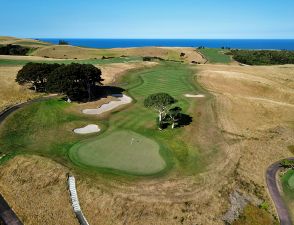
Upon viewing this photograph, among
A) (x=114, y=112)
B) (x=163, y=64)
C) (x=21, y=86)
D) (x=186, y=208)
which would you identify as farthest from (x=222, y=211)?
(x=163, y=64)

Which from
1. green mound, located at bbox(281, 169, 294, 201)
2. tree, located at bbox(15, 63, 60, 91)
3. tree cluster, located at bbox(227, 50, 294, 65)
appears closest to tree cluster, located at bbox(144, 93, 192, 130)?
green mound, located at bbox(281, 169, 294, 201)

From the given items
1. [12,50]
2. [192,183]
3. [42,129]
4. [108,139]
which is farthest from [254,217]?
[12,50]

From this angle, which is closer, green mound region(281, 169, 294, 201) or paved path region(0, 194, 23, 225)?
paved path region(0, 194, 23, 225)

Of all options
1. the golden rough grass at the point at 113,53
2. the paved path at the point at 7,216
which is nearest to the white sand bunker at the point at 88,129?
the paved path at the point at 7,216

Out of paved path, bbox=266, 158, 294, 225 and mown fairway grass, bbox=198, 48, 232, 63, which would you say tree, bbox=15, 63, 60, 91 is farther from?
mown fairway grass, bbox=198, 48, 232, 63

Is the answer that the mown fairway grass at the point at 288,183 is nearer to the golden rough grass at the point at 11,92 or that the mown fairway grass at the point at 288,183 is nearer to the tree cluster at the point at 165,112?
the tree cluster at the point at 165,112

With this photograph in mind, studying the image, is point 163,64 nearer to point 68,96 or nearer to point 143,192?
point 68,96
